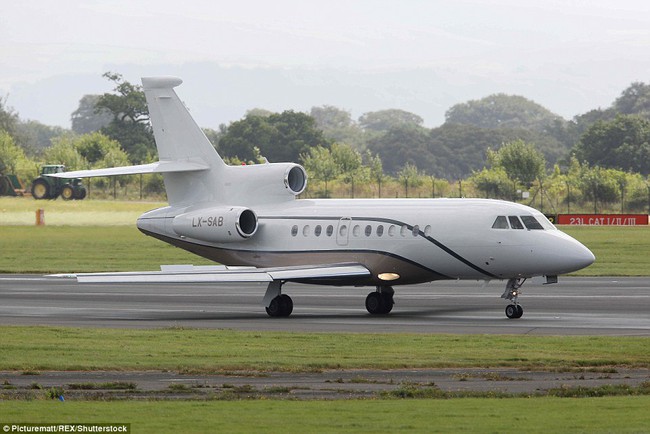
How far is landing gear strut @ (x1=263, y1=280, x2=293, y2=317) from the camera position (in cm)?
3478

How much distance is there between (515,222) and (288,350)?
9902 millimetres

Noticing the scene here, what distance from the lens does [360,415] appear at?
17.2 m

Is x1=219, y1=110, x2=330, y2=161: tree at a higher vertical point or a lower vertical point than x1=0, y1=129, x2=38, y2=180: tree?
higher

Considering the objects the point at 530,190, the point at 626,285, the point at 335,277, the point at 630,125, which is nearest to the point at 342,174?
the point at 530,190

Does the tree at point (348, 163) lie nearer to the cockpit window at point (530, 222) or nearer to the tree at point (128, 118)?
the tree at point (128, 118)

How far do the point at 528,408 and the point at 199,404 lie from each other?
4506mm

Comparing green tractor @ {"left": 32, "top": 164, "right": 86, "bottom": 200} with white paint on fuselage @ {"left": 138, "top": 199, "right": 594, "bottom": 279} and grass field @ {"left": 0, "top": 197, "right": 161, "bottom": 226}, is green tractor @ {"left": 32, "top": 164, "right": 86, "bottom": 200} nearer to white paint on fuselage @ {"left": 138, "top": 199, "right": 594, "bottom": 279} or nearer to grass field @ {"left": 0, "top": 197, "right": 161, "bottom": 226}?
grass field @ {"left": 0, "top": 197, "right": 161, "bottom": 226}

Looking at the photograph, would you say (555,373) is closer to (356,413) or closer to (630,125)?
(356,413)

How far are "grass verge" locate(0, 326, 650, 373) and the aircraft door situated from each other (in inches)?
276

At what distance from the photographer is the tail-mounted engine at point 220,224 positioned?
37.3 metres

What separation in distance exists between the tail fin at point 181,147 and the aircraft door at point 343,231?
4.70 meters

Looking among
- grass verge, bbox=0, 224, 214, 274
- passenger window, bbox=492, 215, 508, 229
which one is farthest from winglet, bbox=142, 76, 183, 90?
grass verge, bbox=0, 224, 214, 274

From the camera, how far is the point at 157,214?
3928cm

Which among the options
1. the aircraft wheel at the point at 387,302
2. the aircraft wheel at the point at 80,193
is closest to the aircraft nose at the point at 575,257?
the aircraft wheel at the point at 387,302
